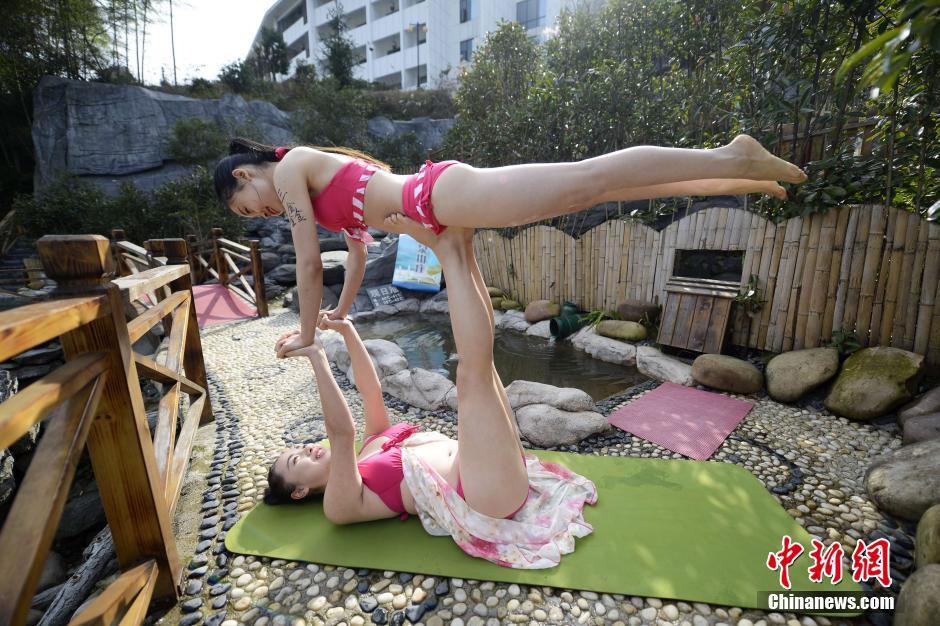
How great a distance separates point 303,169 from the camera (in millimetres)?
2012

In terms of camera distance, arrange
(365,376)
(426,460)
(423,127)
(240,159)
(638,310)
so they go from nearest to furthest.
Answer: (240,159) < (426,460) < (365,376) < (638,310) < (423,127)

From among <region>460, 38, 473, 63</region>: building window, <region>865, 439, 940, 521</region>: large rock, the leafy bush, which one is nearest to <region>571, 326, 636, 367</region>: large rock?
<region>865, 439, 940, 521</region>: large rock

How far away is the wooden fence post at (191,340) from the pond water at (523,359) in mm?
2407

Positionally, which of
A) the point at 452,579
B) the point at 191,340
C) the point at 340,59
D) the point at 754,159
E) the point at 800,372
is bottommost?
the point at 452,579

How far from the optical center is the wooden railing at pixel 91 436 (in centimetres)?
92

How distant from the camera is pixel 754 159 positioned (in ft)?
5.38

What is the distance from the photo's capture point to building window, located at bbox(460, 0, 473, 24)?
22.8 m

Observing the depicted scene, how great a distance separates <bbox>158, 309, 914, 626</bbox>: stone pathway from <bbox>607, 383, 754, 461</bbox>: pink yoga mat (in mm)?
89

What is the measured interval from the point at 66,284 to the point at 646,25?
10253 mm

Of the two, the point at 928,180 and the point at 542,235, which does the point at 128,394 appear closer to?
the point at 928,180

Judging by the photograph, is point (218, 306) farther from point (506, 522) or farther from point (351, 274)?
point (506, 522)

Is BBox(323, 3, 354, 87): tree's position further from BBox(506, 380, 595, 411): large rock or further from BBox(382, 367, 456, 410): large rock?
BBox(506, 380, 595, 411): large rock

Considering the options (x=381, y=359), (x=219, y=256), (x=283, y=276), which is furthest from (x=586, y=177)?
(x=283, y=276)

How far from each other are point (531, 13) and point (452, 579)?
81.3 feet
